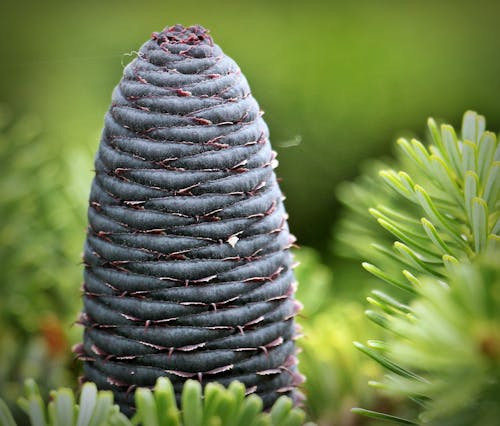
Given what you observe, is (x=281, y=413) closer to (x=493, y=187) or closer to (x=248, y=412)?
(x=248, y=412)

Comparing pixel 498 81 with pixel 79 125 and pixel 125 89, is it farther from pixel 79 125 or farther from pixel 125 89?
pixel 125 89

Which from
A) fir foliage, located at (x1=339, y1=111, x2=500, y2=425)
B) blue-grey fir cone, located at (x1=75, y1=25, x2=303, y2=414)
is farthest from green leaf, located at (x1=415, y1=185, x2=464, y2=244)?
blue-grey fir cone, located at (x1=75, y1=25, x2=303, y2=414)

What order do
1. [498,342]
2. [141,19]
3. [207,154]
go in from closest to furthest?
[498,342], [207,154], [141,19]

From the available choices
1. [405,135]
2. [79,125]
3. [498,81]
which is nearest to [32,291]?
[79,125]

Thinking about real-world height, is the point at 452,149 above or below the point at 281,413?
above

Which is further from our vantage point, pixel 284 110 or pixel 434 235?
pixel 284 110

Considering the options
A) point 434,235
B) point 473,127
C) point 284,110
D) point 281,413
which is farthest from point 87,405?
point 284,110

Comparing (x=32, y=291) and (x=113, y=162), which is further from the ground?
(x=113, y=162)
